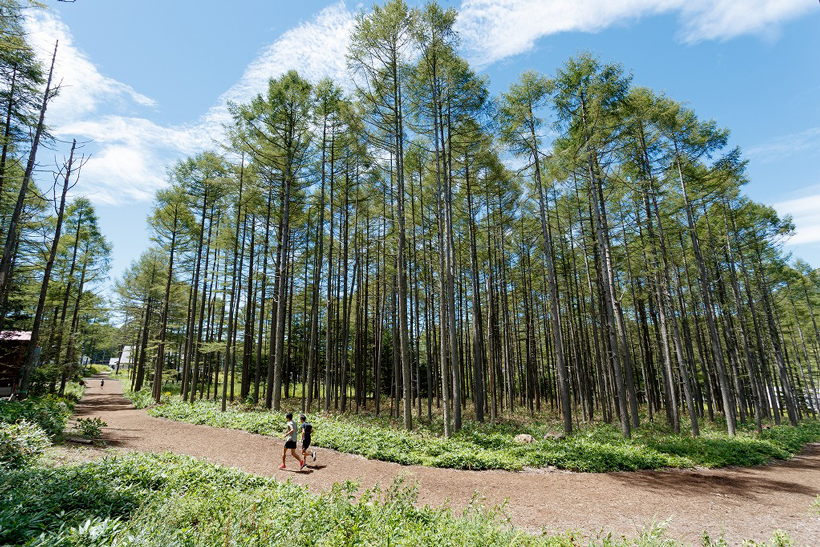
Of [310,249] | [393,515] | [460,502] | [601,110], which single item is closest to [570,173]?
[601,110]

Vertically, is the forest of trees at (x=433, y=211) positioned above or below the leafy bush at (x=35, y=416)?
above

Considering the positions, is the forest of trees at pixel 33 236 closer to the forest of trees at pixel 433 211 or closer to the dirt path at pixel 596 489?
the forest of trees at pixel 433 211

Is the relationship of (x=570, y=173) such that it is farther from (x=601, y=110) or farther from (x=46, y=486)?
(x=46, y=486)

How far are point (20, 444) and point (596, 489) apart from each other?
38.8 feet

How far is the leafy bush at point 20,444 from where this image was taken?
589cm

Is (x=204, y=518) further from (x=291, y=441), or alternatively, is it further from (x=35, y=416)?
(x=35, y=416)

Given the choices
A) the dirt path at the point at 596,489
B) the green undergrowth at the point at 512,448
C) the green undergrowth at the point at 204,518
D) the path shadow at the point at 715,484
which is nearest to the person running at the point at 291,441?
the dirt path at the point at 596,489

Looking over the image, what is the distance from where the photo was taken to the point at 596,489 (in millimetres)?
7402

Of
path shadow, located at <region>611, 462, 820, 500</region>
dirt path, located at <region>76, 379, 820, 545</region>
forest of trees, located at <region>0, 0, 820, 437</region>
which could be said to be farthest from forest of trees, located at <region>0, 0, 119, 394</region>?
path shadow, located at <region>611, 462, 820, 500</region>

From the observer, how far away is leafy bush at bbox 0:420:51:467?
19.3 feet

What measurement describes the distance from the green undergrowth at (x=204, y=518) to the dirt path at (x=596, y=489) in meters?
0.78

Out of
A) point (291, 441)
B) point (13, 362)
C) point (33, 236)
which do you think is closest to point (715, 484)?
point (291, 441)

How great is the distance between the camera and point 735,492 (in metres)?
7.57

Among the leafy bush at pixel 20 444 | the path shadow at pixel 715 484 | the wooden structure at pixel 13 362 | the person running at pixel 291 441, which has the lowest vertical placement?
the path shadow at pixel 715 484
